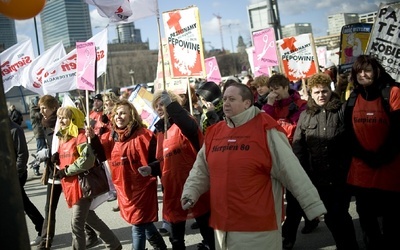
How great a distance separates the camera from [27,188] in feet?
35.2

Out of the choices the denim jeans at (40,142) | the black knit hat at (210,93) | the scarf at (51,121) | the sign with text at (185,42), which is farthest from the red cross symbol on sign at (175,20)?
the denim jeans at (40,142)

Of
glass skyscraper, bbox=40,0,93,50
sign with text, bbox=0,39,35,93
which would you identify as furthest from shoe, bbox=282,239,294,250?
glass skyscraper, bbox=40,0,93,50

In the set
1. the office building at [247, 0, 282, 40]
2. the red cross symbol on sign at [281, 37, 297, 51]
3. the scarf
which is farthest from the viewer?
the office building at [247, 0, 282, 40]

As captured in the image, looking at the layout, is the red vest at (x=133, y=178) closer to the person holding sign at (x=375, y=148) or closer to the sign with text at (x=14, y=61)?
the person holding sign at (x=375, y=148)

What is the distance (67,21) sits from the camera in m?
101

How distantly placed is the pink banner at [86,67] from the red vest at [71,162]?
1.25 metres

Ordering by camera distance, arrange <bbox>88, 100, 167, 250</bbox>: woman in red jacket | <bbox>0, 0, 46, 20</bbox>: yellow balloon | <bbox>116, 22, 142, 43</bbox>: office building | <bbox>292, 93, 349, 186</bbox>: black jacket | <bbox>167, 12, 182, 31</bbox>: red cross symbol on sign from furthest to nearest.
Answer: <bbox>116, 22, 142, 43</bbox>: office building → <bbox>167, 12, 182, 31</bbox>: red cross symbol on sign → <bbox>88, 100, 167, 250</bbox>: woman in red jacket → <bbox>292, 93, 349, 186</bbox>: black jacket → <bbox>0, 0, 46, 20</bbox>: yellow balloon

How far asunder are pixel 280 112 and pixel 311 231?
5.12 ft

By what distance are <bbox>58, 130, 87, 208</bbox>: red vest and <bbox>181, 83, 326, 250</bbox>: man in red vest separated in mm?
2017

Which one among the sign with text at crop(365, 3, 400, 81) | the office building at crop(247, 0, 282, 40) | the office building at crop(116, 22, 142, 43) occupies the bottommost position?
the sign with text at crop(365, 3, 400, 81)

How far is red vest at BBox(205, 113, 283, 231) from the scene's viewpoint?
3.17 metres

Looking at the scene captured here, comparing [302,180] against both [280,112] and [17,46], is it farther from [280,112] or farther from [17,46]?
[17,46]

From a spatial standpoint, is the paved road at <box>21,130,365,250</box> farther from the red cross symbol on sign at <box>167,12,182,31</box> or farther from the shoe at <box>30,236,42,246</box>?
the red cross symbol on sign at <box>167,12,182,31</box>

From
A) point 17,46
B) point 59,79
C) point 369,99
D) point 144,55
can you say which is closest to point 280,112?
point 369,99
